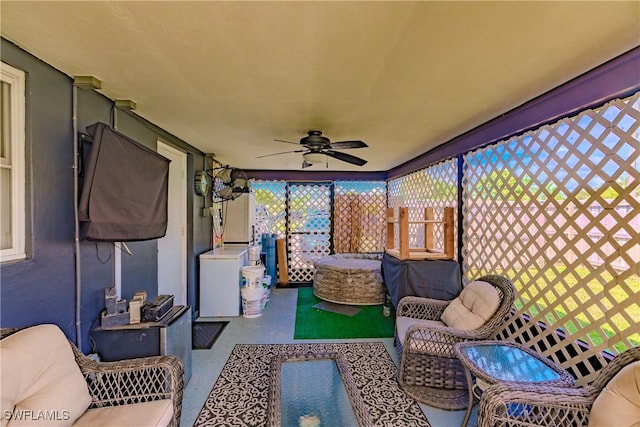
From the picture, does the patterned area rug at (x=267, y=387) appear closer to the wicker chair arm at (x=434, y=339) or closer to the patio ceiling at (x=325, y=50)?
the wicker chair arm at (x=434, y=339)

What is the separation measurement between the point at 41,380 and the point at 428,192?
4176mm

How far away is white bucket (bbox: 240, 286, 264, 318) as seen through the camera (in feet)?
12.9

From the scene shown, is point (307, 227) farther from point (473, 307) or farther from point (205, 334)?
point (473, 307)

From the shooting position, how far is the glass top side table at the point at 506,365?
1610 mm

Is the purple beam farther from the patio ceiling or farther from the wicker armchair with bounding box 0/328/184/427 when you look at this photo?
the wicker armchair with bounding box 0/328/184/427

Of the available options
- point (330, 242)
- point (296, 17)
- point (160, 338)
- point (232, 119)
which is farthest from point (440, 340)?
point (330, 242)

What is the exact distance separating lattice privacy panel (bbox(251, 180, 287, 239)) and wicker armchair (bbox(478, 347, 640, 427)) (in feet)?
15.7

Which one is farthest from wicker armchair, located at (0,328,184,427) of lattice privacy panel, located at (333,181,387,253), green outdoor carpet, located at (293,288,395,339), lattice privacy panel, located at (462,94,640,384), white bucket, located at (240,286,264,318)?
lattice privacy panel, located at (333,181,387,253)

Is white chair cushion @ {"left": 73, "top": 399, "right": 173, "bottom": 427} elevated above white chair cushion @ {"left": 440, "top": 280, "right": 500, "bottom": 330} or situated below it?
below

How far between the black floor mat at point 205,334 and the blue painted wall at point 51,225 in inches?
49.3

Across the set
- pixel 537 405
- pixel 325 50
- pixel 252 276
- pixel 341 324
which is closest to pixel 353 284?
pixel 341 324

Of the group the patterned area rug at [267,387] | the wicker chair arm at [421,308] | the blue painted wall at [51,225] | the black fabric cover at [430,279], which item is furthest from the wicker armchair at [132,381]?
the black fabric cover at [430,279]

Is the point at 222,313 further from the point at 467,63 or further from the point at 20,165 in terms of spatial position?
the point at 467,63

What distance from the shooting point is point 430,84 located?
190 centimetres
